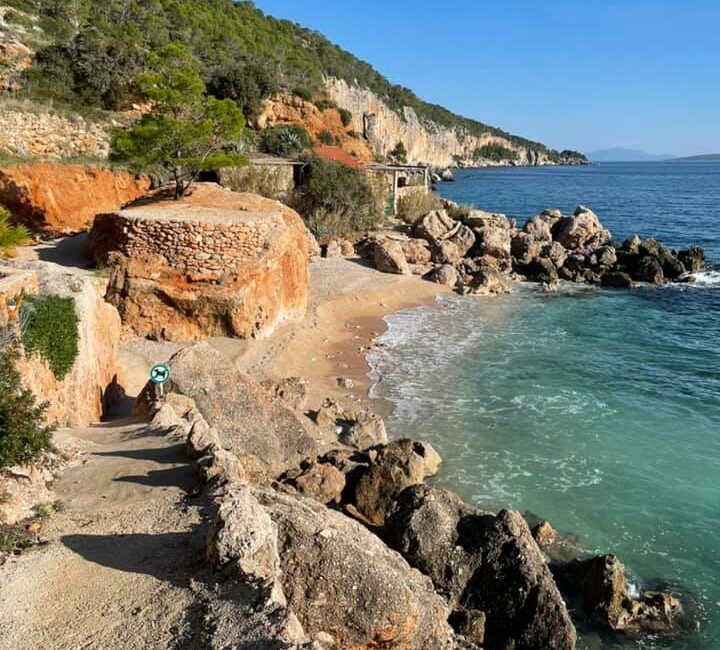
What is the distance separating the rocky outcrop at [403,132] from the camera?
70188 mm

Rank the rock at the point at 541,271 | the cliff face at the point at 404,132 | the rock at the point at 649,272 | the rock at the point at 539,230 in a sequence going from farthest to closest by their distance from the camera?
the cliff face at the point at 404,132, the rock at the point at 539,230, the rock at the point at 649,272, the rock at the point at 541,271

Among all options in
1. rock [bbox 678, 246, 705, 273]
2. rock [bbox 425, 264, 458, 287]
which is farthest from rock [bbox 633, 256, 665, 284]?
rock [bbox 425, 264, 458, 287]

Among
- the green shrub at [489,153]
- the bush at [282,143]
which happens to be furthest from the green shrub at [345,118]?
the green shrub at [489,153]

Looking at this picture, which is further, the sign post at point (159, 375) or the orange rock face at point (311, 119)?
the orange rock face at point (311, 119)

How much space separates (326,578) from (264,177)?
2826 centimetres

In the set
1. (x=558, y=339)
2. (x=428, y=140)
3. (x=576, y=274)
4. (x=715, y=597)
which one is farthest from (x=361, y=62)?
(x=715, y=597)

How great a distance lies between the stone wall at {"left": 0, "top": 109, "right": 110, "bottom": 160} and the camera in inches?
993

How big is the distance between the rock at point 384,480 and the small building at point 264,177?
71.3ft

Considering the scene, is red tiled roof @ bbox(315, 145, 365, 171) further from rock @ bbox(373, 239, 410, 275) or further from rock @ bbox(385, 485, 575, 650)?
rock @ bbox(385, 485, 575, 650)

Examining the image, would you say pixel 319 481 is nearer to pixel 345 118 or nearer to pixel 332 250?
pixel 332 250

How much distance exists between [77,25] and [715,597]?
4178 centimetres

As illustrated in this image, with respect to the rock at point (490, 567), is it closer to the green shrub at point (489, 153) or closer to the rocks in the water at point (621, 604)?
the rocks in the water at point (621, 604)

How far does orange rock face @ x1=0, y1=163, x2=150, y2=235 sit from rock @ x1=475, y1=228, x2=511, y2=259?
19011 millimetres

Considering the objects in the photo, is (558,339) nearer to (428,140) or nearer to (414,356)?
(414,356)
